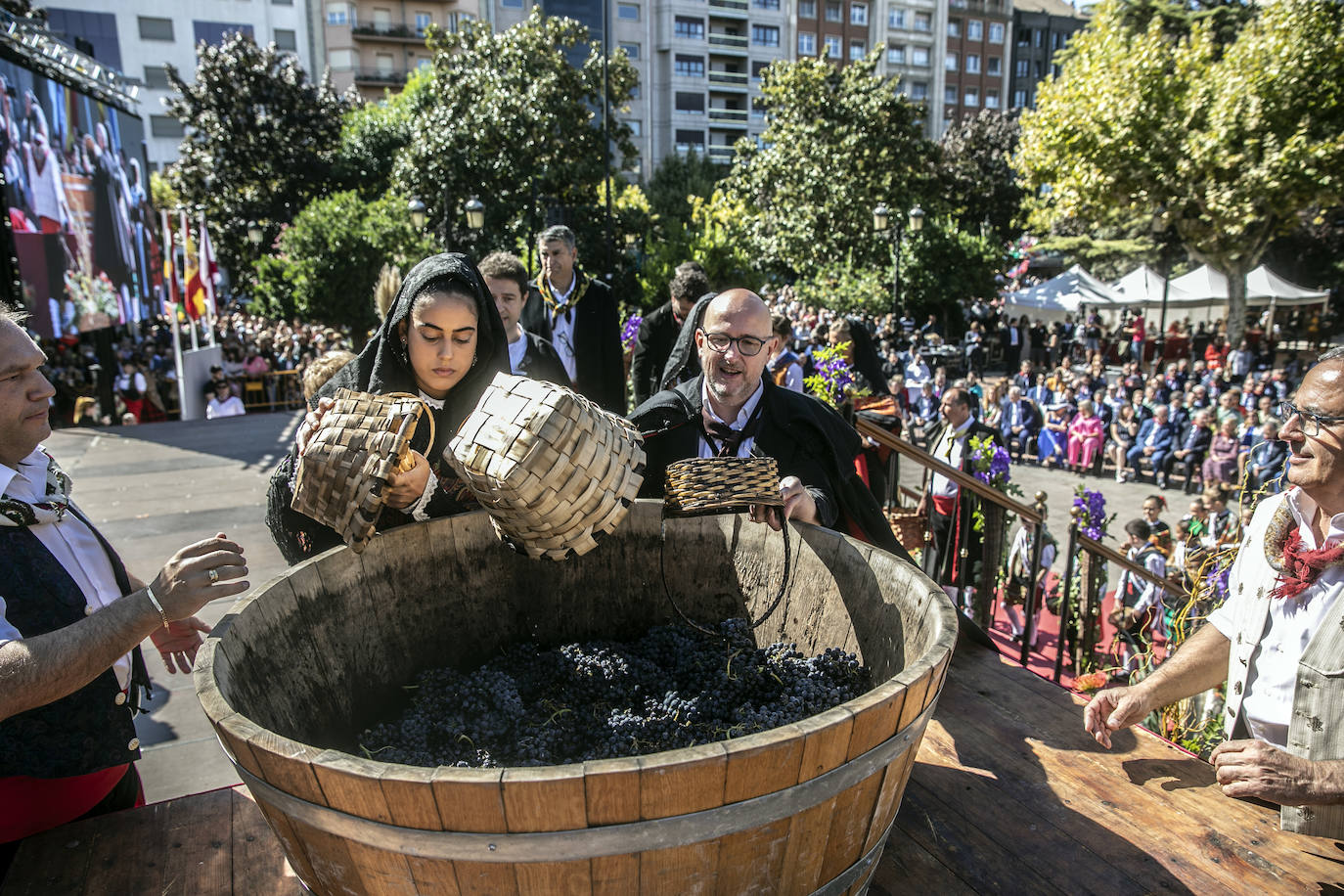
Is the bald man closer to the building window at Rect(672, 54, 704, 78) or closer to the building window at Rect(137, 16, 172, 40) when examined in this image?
the building window at Rect(137, 16, 172, 40)

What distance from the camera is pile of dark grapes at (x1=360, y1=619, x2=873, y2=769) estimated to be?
1.82 m

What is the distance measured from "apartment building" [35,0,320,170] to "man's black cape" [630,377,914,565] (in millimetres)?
45639

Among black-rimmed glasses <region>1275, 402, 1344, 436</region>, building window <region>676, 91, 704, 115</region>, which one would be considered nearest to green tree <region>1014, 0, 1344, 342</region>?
black-rimmed glasses <region>1275, 402, 1344, 436</region>

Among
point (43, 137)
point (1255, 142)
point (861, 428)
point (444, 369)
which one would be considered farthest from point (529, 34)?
point (444, 369)

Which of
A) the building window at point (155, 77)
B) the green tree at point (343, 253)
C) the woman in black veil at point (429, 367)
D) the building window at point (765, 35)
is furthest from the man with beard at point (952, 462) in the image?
the building window at point (765, 35)

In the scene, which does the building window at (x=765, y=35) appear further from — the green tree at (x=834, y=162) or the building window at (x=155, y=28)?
the building window at (x=155, y=28)

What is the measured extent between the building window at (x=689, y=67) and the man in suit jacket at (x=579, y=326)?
51.6 metres

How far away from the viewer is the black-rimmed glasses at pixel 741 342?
2602 mm

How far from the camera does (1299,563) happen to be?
1.95 meters

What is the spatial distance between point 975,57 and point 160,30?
53.1 meters

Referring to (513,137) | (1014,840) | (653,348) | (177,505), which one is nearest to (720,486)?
(1014,840)

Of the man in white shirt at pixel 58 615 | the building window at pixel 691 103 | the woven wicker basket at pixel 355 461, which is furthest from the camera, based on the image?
the building window at pixel 691 103

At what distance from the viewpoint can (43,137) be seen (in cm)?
1156

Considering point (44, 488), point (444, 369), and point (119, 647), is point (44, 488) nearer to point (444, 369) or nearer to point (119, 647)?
point (119, 647)
